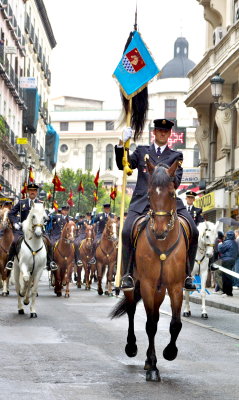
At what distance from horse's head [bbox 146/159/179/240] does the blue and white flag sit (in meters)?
4.21

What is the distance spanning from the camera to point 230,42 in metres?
35.5

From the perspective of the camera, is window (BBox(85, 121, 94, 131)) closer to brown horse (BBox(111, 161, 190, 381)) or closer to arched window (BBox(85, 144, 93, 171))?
arched window (BBox(85, 144, 93, 171))

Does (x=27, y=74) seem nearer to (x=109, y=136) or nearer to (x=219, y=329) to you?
(x=219, y=329)

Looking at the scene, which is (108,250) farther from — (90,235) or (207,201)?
(207,201)

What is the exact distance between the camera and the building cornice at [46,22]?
79.1 m

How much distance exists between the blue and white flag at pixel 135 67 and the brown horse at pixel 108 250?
10863 millimetres

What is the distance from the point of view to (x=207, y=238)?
19266mm

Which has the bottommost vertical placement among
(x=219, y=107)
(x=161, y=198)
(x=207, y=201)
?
(x=161, y=198)

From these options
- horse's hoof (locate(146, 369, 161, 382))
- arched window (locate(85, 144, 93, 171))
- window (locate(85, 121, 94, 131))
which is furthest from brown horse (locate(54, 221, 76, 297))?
window (locate(85, 121, 94, 131))

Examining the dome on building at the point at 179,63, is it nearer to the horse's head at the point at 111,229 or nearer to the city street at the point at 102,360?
the horse's head at the point at 111,229

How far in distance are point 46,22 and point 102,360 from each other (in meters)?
77.2

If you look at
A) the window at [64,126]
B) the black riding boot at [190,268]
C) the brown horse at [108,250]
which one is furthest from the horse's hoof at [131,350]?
the window at [64,126]

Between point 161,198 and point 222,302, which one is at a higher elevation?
point 161,198

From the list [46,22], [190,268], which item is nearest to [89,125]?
[46,22]
